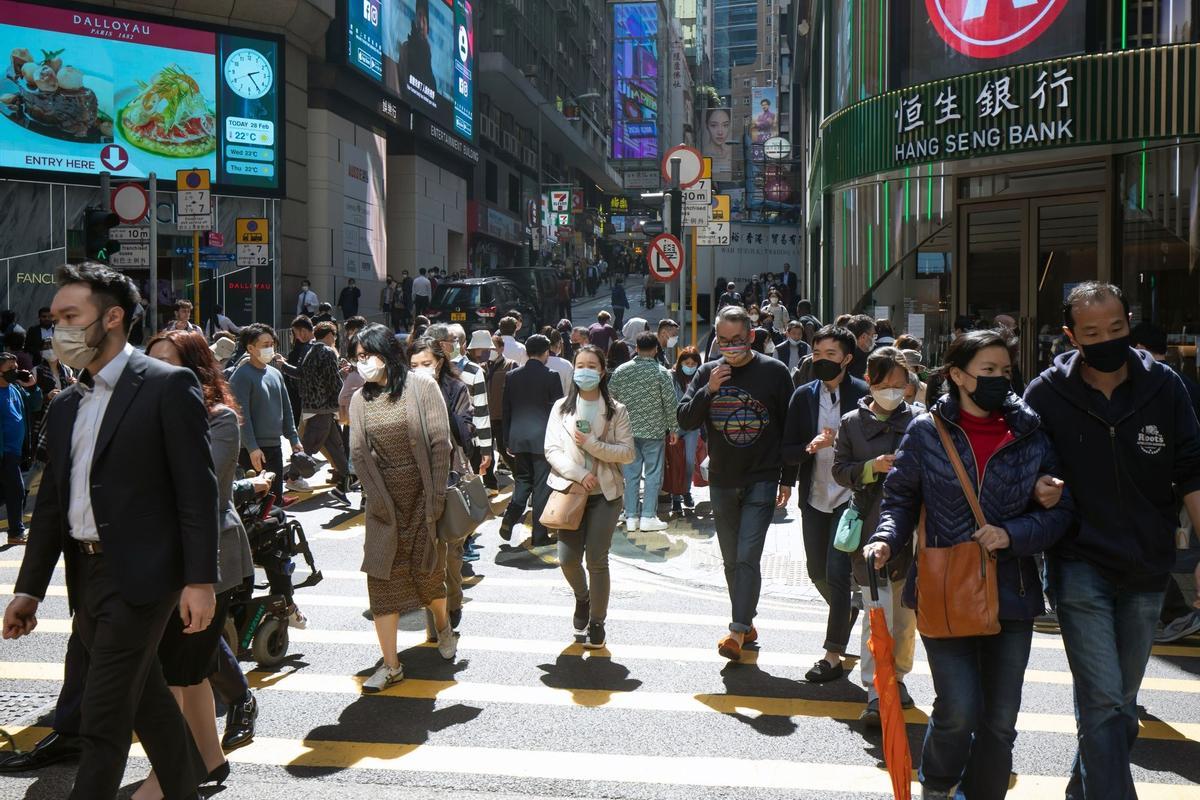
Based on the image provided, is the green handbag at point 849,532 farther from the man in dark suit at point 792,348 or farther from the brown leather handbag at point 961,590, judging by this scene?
the man in dark suit at point 792,348

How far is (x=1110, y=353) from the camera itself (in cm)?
441

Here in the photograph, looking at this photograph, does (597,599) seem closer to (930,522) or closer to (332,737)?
(332,737)

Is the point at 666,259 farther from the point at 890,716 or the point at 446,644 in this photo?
the point at 890,716

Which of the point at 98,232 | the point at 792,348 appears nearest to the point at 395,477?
the point at 98,232

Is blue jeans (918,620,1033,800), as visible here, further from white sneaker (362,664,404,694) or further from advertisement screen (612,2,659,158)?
advertisement screen (612,2,659,158)

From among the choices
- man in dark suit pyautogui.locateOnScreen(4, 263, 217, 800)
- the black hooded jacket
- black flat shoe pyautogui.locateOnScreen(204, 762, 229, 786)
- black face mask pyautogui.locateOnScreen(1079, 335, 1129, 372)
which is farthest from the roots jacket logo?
black flat shoe pyautogui.locateOnScreen(204, 762, 229, 786)

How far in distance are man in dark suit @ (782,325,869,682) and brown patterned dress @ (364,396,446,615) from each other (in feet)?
6.93

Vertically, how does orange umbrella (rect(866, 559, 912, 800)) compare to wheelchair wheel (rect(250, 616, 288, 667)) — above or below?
above

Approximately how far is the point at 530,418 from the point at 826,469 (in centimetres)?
465

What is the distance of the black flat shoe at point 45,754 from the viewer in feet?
17.6

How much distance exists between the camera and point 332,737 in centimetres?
591

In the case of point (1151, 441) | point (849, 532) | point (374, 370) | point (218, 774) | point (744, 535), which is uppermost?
point (374, 370)

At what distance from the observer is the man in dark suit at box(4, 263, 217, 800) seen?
4059 millimetres

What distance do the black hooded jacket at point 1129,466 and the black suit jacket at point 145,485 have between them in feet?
10.0
